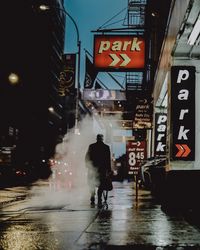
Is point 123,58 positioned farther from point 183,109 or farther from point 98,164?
point 183,109

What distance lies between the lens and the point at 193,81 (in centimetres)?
1076

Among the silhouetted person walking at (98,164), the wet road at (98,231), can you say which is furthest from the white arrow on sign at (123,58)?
the wet road at (98,231)

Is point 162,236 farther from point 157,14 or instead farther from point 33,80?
point 33,80

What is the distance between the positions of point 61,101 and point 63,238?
369ft

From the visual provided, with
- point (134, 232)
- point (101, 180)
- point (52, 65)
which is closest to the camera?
point (134, 232)

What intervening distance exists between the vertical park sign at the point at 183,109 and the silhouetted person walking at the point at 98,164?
3223 mm

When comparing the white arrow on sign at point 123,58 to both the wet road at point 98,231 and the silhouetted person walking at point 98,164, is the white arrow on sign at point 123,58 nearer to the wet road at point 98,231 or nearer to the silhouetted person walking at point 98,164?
the silhouetted person walking at point 98,164

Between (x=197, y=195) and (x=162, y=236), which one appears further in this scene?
(x=197, y=195)

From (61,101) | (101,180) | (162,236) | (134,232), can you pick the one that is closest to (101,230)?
(134,232)

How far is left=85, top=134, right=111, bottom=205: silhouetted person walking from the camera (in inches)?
535

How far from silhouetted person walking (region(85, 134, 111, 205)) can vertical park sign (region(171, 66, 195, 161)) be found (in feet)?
10.6

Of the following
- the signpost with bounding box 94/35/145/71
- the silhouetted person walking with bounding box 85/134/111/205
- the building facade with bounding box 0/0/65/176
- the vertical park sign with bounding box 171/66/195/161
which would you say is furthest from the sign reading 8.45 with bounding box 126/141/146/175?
the building facade with bounding box 0/0/65/176

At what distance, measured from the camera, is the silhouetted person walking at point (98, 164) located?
13602 mm

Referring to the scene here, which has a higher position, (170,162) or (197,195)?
(170,162)
